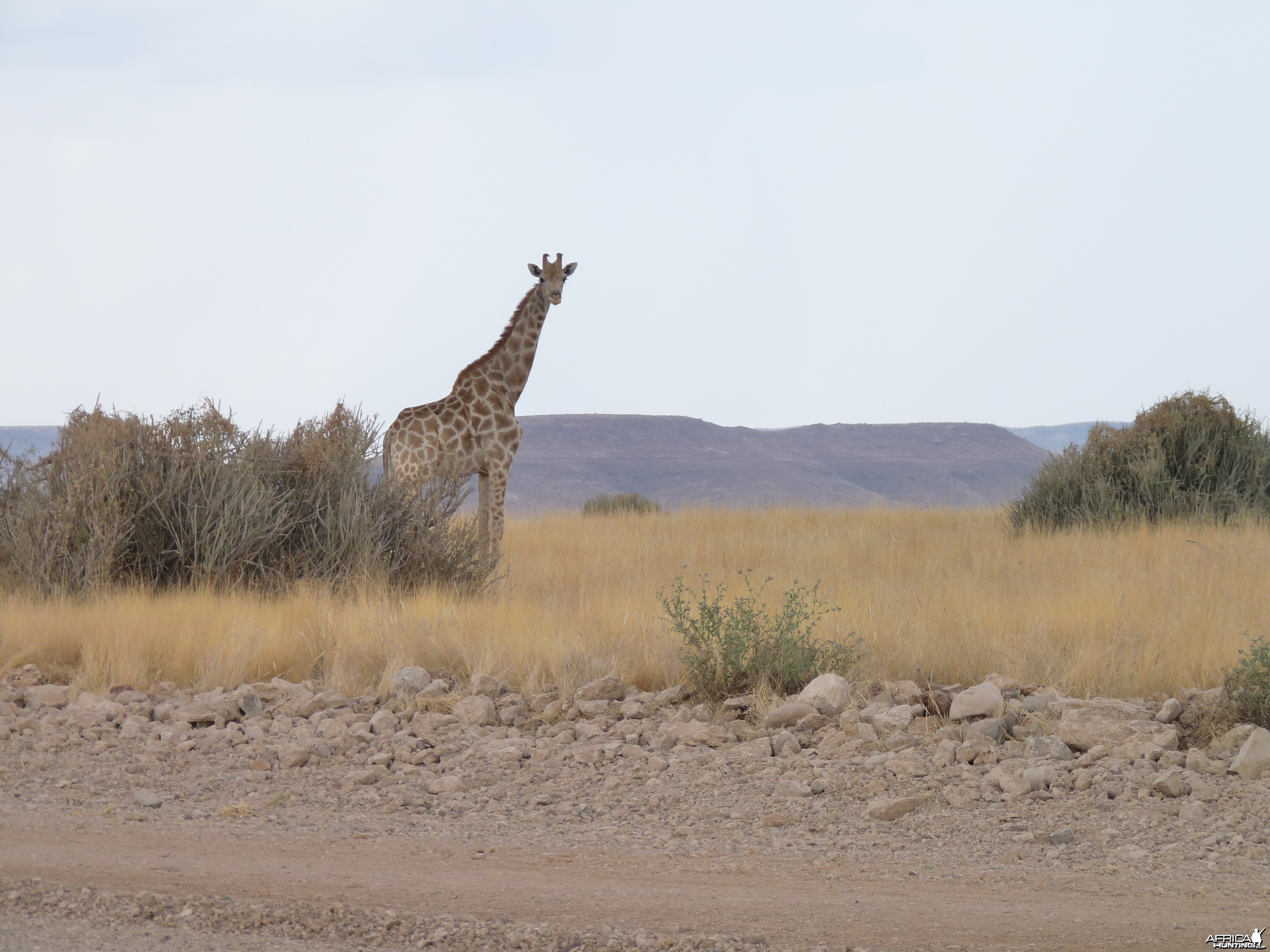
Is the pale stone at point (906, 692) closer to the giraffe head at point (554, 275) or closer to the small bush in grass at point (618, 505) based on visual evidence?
the giraffe head at point (554, 275)

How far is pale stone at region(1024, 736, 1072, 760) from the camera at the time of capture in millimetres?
5316

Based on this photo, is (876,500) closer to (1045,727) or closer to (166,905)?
(1045,727)

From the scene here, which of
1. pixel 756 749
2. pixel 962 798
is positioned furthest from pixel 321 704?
pixel 962 798

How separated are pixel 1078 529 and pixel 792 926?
1159 centimetres

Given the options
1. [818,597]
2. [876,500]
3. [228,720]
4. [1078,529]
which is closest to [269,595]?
[228,720]

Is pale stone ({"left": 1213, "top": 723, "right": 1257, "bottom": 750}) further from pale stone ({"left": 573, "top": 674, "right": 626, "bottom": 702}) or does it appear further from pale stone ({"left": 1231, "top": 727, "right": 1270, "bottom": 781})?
pale stone ({"left": 573, "top": 674, "right": 626, "bottom": 702})

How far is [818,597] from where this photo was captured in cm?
888

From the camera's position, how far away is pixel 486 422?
11.9 m

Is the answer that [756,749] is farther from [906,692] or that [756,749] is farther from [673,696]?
[906,692]

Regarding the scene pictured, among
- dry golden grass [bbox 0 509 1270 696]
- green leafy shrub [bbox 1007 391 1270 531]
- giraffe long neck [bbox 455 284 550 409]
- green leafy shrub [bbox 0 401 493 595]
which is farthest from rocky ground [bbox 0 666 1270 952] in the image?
green leafy shrub [bbox 1007 391 1270 531]

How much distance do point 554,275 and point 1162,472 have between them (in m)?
8.41

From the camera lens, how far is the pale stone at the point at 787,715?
5879mm

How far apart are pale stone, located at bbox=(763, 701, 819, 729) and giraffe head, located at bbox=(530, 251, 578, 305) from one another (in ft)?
22.9

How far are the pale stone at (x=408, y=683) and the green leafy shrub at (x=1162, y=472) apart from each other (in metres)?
10.2
